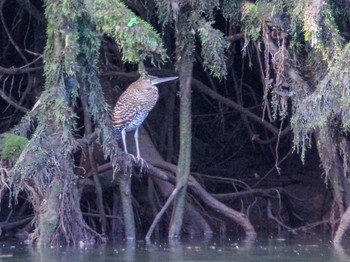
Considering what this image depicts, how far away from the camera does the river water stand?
9586 millimetres

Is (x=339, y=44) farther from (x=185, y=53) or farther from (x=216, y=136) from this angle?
(x=216, y=136)

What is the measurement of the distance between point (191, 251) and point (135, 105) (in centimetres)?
242

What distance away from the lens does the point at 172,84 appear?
530 inches

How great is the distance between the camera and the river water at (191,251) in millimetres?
9586

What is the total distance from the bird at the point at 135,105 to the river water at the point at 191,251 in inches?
53.8

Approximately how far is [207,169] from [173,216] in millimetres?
2814

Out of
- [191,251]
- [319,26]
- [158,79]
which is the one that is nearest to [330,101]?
[319,26]

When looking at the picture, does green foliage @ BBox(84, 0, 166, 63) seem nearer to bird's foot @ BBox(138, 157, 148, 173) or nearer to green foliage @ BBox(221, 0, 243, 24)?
green foliage @ BBox(221, 0, 243, 24)

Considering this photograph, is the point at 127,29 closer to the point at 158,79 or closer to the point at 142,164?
the point at 142,164

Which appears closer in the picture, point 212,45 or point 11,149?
point 212,45

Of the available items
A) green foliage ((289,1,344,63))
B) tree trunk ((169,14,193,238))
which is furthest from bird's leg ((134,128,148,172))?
green foliage ((289,1,344,63))

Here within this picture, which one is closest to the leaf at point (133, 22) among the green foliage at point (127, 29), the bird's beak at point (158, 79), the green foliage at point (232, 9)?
the green foliage at point (127, 29)

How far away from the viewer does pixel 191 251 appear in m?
10.2

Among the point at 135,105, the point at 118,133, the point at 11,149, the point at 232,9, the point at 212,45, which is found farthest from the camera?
the point at 135,105
